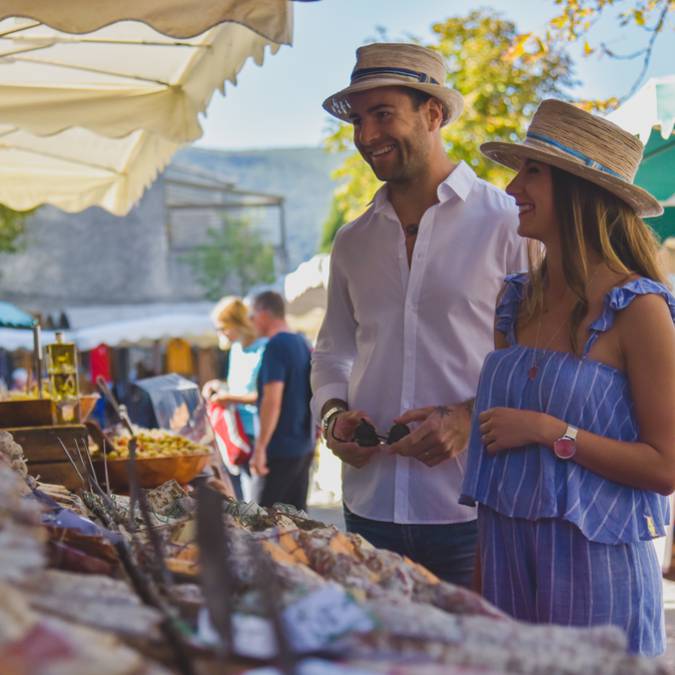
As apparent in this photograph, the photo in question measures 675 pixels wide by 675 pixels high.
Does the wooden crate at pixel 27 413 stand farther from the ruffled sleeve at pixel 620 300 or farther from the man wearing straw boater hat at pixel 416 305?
the ruffled sleeve at pixel 620 300

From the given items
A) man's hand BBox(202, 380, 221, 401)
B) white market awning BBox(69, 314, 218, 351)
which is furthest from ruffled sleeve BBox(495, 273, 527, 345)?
white market awning BBox(69, 314, 218, 351)

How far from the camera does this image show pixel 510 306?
8.75 feet

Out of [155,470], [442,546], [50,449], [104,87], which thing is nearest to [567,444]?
[442,546]

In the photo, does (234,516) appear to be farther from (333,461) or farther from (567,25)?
(333,461)

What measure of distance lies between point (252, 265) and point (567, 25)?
32432 mm

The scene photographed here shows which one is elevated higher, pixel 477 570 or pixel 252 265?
pixel 252 265

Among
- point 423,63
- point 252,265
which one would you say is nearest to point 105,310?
point 252,265

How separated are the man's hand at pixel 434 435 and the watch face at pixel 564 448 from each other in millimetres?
583

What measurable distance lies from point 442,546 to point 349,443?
393 millimetres

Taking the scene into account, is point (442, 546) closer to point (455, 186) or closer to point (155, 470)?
point (455, 186)

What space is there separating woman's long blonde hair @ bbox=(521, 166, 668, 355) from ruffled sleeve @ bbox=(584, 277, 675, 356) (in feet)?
0.18

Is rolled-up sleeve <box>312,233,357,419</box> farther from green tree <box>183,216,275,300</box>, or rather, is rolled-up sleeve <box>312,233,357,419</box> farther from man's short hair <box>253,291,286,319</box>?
green tree <box>183,216,275,300</box>

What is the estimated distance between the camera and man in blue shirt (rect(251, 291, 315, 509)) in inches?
280

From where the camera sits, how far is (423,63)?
314 cm
